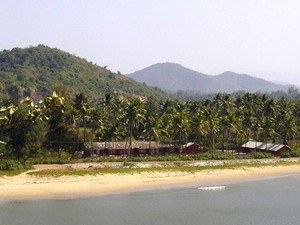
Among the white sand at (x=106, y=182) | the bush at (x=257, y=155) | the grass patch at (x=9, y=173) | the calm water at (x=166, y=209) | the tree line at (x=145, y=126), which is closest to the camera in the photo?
the calm water at (x=166, y=209)

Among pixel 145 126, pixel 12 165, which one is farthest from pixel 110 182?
pixel 145 126

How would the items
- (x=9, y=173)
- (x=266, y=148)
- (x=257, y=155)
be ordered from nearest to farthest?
1. (x=9, y=173)
2. (x=257, y=155)
3. (x=266, y=148)

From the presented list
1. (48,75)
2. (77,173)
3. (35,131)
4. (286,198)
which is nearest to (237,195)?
(286,198)

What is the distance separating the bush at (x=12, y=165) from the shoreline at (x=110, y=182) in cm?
256

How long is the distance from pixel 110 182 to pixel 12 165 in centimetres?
1483

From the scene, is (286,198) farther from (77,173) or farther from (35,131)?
(35,131)

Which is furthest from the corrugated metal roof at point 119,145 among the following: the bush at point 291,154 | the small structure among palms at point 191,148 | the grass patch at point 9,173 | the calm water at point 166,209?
the calm water at point 166,209

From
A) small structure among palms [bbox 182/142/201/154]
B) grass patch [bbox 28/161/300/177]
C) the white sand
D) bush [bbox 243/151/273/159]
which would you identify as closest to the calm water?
the white sand

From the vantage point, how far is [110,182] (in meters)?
61.4

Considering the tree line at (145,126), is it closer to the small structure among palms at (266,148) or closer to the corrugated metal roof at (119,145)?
the corrugated metal roof at (119,145)

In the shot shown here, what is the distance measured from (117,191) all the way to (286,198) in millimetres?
23686

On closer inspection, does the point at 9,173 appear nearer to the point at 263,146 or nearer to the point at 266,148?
the point at 266,148

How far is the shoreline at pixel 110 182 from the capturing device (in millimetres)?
52969

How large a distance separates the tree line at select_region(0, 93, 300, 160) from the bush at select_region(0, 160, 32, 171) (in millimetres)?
4790
